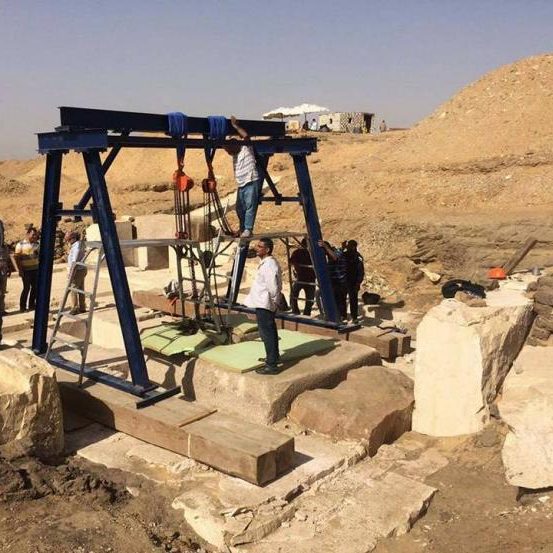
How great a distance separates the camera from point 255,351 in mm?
6938

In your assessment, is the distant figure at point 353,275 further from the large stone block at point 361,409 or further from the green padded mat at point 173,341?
the green padded mat at point 173,341

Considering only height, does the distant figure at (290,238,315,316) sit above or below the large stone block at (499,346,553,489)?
above

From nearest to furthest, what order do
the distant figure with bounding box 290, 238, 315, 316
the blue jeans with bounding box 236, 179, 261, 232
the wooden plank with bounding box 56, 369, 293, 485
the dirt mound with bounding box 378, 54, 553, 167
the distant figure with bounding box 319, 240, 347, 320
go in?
the wooden plank with bounding box 56, 369, 293, 485, the blue jeans with bounding box 236, 179, 261, 232, the distant figure with bounding box 319, 240, 347, 320, the distant figure with bounding box 290, 238, 315, 316, the dirt mound with bounding box 378, 54, 553, 167

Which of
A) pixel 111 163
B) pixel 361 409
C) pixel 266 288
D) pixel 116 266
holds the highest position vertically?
pixel 111 163

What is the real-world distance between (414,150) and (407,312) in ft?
51.0

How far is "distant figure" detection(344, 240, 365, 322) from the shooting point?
31.8ft

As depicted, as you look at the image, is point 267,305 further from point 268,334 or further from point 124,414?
point 124,414

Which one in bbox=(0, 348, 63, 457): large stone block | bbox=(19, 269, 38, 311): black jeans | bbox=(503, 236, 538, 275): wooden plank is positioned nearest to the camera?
bbox=(0, 348, 63, 457): large stone block

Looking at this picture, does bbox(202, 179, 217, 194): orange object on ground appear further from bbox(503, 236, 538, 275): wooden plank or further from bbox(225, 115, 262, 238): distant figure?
bbox(503, 236, 538, 275): wooden plank

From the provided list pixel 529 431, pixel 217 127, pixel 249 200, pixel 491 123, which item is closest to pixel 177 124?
pixel 217 127

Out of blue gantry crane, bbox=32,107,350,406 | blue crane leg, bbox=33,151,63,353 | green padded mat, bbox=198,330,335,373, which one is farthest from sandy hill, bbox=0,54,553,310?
blue crane leg, bbox=33,151,63,353

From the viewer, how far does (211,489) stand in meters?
4.97

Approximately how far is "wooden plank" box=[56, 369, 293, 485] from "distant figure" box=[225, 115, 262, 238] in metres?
2.77

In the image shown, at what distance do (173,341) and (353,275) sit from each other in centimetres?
365
